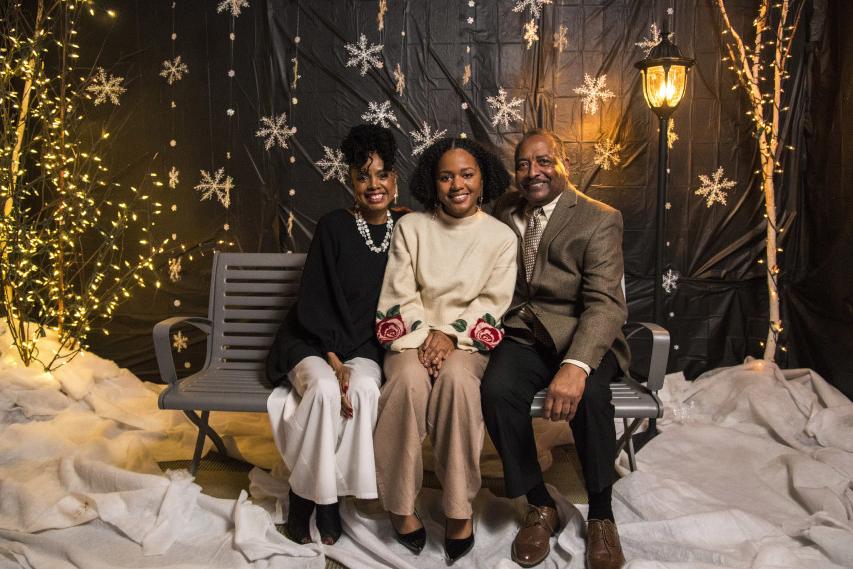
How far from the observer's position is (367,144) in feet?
8.23

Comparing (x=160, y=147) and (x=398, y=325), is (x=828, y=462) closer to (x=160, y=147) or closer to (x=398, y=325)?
(x=398, y=325)

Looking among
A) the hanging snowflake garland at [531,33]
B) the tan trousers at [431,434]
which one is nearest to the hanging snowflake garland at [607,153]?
the hanging snowflake garland at [531,33]

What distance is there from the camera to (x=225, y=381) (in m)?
2.56

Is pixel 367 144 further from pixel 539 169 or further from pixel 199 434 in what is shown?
pixel 199 434

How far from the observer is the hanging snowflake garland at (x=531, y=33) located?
3.67 meters

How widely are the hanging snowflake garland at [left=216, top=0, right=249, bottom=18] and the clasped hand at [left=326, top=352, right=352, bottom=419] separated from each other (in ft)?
7.56

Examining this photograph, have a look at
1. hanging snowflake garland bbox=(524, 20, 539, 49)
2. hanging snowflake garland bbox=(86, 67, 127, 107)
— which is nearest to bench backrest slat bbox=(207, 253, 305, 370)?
hanging snowflake garland bbox=(86, 67, 127, 107)

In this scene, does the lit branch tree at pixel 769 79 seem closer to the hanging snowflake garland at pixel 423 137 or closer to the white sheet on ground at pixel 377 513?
the white sheet on ground at pixel 377 513

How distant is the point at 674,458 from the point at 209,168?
2866mm

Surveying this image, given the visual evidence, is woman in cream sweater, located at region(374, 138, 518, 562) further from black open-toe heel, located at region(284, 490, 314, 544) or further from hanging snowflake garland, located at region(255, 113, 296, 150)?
hanging snowflake garland, located at region(255, 113, 296, 150)

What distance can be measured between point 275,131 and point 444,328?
1.93 meters

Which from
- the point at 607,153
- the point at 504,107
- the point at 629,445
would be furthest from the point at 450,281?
the point at 607,153

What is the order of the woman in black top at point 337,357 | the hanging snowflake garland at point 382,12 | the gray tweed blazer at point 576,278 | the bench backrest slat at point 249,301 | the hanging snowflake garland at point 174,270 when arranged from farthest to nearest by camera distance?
1. the hanging snowflake garland at point 174,270
2. the hanging snowflake garland at point 382,12
3. the bench backrest slat at point 249,301
4. the gray tweed blazer at point 576,278
5. the woman in black top at point 337,357

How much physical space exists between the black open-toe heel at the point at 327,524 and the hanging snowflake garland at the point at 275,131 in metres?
2.19
